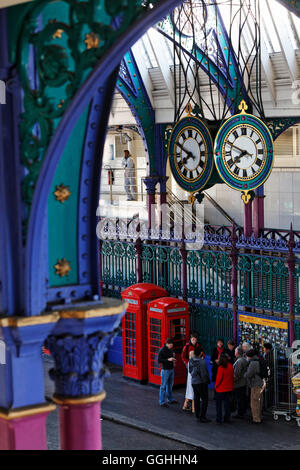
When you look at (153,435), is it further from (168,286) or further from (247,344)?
(168,286)

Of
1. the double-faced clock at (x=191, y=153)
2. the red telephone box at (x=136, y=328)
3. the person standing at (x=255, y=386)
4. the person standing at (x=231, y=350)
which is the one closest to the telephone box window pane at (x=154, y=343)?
the red telephone box at (x=136, y=328)

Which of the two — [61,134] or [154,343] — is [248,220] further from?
[61,134]

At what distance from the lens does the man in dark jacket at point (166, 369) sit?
17438 millimetres

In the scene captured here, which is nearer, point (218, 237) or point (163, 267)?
point (218, 237)

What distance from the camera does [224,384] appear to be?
16.3m

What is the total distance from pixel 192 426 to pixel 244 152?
5489 mm

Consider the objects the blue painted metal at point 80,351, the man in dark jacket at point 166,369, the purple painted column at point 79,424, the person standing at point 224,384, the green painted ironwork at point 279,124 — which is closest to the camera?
the blue painted metal at point 80,351

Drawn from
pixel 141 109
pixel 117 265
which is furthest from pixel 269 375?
pixel 141 109

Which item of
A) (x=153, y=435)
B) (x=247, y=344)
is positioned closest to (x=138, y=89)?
(x=247, y=344)

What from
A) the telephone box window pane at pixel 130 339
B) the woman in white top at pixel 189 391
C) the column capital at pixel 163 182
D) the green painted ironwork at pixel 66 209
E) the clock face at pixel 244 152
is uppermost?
the clock face at pixel 244 152

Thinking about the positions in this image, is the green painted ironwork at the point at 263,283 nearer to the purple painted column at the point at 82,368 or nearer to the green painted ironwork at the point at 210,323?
the green painted ironwork at the point at 210,323

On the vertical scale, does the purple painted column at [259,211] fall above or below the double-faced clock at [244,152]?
below

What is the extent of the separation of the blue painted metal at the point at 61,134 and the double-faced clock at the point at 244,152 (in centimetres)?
1132

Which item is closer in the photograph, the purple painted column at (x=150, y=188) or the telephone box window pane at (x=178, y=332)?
the telephone box window pane at (x=178, y=332)
